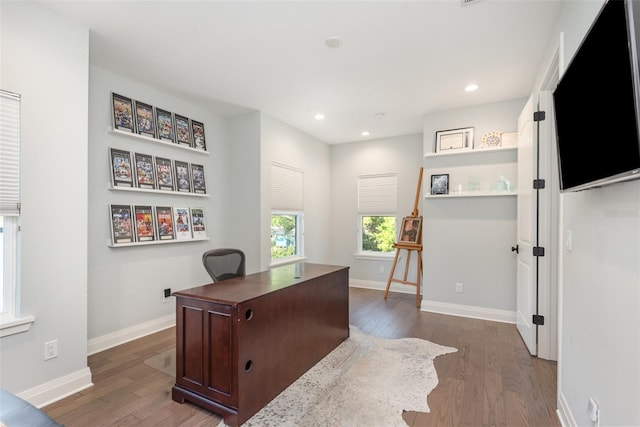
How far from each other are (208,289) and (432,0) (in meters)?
2.55

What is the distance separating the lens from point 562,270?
6.65 ft

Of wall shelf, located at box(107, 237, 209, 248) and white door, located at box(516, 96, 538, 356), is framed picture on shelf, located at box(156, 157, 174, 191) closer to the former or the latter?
wall shelf, located at box(107, 237, 209, 248)

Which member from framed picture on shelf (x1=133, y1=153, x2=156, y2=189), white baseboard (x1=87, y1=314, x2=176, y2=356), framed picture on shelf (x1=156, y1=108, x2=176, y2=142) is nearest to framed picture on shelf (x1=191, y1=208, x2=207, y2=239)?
framed picture on shelf (x1=133, y1=153, x2=156, y2=189)

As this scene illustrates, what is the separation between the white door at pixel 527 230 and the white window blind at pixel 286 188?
309cm

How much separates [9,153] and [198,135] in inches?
87.8

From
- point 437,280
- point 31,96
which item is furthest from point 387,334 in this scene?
point 31,96

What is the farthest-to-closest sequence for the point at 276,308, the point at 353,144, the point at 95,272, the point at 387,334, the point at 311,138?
1. the point at 353,144
2. the point at 311,138
3. the point at 387,334
4. the point at 95,272
5. the point at 276,308

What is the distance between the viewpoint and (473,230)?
13.5 feet

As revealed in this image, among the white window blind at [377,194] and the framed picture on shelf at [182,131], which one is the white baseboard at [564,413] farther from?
the framed picture on shelf at [182,131]

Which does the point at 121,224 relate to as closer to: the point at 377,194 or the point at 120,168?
the point at 120,168

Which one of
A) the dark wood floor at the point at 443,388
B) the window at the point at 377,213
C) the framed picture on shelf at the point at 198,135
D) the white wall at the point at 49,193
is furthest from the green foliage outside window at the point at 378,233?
the white wall at the point at 49,193

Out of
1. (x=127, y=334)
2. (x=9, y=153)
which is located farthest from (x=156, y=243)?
(x=9, y=153)

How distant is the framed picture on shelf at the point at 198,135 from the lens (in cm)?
407

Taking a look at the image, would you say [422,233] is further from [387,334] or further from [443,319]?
[387,334]
